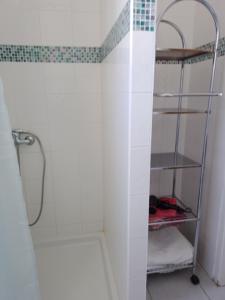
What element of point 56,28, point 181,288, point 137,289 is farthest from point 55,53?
point 181,288

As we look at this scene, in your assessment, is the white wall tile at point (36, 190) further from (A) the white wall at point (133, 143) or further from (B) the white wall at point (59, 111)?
(A) the white wall at point (133, 143)

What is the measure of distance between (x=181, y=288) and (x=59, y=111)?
4.76 feet

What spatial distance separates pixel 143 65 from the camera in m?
0.83

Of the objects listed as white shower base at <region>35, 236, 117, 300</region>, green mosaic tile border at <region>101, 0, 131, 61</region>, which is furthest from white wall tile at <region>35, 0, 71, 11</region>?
white shower base at <region>35, 236, 117, 300</region>

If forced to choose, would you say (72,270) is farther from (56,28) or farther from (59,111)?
(56,28)

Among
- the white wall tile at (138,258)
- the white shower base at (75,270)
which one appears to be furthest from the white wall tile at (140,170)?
the white shower base at (75,270)

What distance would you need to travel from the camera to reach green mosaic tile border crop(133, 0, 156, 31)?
0.78 m

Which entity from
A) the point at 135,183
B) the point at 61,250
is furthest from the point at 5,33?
the point at 61,250

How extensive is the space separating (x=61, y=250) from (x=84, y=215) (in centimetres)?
32

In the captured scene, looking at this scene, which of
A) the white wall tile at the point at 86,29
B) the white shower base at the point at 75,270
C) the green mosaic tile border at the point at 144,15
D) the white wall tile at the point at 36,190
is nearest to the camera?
the green mosaic tile border at the point at 144,15

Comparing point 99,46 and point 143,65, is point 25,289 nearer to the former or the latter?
point 143,65

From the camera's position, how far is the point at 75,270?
1.56m

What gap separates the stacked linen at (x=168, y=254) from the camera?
1.38m

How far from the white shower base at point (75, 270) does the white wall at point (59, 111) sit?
115 millimetres
